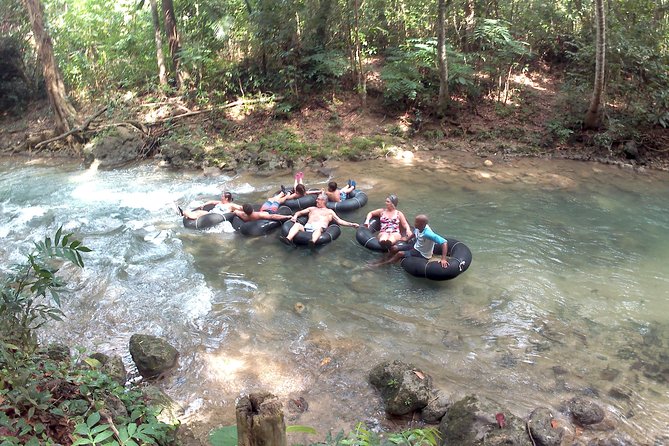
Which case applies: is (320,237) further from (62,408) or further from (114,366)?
(62,408)

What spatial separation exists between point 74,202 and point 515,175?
432 inches

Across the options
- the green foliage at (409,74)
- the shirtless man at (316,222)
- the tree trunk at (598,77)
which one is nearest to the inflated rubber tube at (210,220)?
the shirtless man at (316,222)

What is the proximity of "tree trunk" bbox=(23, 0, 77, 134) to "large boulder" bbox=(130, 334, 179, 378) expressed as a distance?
13.2m

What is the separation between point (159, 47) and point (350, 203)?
1071 cm

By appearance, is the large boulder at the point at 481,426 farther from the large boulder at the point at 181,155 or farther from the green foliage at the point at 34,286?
the large boulder at the point at 181,155

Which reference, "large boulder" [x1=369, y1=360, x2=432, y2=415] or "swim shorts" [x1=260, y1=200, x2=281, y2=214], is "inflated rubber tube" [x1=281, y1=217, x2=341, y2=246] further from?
"large boulder" [x1=369, y1=360, x2=432, y2=415]

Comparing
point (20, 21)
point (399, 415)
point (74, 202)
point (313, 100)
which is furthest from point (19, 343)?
point (20, 21)

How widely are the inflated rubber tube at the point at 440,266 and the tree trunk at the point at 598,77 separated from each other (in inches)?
284

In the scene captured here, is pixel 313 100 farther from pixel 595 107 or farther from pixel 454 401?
pixel 454 401

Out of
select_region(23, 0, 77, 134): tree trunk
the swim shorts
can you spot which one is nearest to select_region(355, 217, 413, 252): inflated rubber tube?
the swim shorts

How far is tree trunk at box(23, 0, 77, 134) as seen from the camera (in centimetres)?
1455

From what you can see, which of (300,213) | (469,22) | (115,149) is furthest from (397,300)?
(469,22)

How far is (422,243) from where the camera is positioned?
7.70 m

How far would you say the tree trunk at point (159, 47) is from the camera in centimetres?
1587
